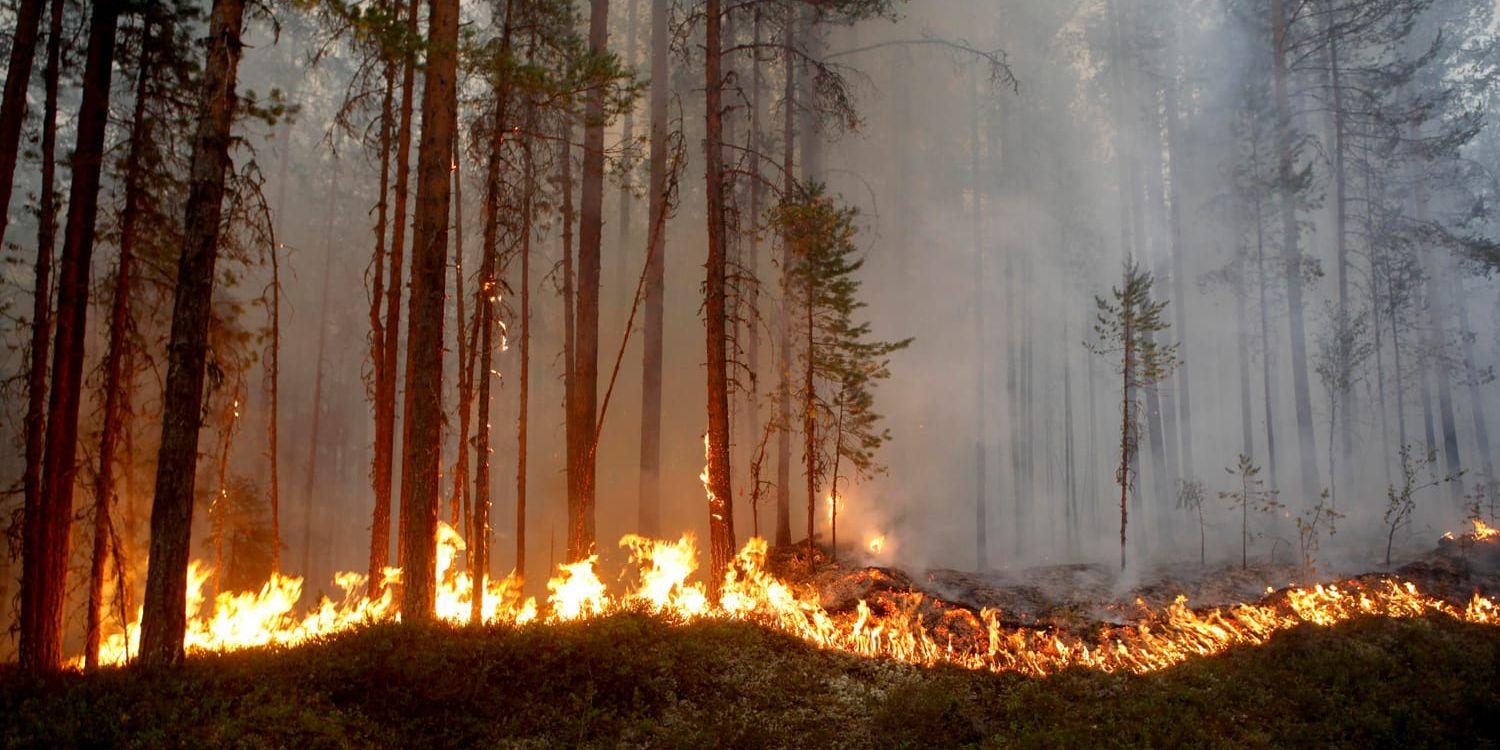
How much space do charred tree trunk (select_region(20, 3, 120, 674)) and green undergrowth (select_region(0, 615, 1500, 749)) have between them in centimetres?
181

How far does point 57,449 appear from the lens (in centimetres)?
873

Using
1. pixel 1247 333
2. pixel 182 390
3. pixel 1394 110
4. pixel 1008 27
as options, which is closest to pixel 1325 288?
pixel 1247 333

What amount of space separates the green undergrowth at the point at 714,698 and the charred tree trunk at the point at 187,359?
0.66 metres

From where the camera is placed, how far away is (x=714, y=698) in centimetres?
748

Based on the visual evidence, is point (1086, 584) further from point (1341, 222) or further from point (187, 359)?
point (187, 359)

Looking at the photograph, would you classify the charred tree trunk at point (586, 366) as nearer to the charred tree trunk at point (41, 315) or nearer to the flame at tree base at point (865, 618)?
the flame at tree base at point (865, 618)

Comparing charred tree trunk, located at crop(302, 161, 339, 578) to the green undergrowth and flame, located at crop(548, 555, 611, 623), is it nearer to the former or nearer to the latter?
flame, located at crop(548, 555, 611, 623)

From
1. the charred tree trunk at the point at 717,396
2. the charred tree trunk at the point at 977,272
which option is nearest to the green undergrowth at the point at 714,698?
the charred tree trunk at the point at 717,396

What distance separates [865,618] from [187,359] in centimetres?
933

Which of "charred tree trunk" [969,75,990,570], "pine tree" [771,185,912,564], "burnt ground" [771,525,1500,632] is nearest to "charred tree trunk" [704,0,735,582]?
"burnt ground" [771,525,1500,632]

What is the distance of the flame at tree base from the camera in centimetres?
907

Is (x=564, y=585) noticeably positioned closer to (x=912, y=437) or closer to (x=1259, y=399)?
(x=912, y=437)

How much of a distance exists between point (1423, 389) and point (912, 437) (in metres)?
19.9

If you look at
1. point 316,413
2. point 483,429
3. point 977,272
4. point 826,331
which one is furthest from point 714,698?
point 977,272
